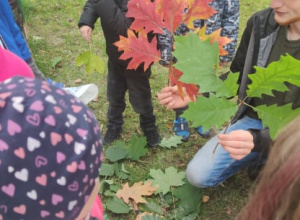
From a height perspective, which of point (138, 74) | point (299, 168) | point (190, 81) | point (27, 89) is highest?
point (27, 89)

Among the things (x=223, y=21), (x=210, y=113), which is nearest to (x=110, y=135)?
(x=223, y=21)

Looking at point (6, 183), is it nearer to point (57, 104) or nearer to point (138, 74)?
point (57, 104)

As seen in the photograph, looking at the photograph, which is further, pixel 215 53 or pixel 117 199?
pixel 117 199

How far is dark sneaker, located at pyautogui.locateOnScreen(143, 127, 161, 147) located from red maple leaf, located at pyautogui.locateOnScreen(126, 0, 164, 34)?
984 mm

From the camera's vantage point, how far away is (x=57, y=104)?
64cm

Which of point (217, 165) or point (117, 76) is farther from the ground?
point (117, 76)

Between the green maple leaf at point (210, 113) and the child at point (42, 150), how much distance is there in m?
0.46

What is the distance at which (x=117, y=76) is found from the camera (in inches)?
79.7

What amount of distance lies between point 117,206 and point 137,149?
1.25ft

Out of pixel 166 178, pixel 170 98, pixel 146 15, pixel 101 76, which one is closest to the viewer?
pixel 146 15

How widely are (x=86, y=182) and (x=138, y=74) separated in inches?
49.5

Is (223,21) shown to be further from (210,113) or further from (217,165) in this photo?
(210,113)

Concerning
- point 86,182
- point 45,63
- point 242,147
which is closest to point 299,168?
point 86,182

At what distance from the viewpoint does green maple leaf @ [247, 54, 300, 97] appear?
0.95 metres
